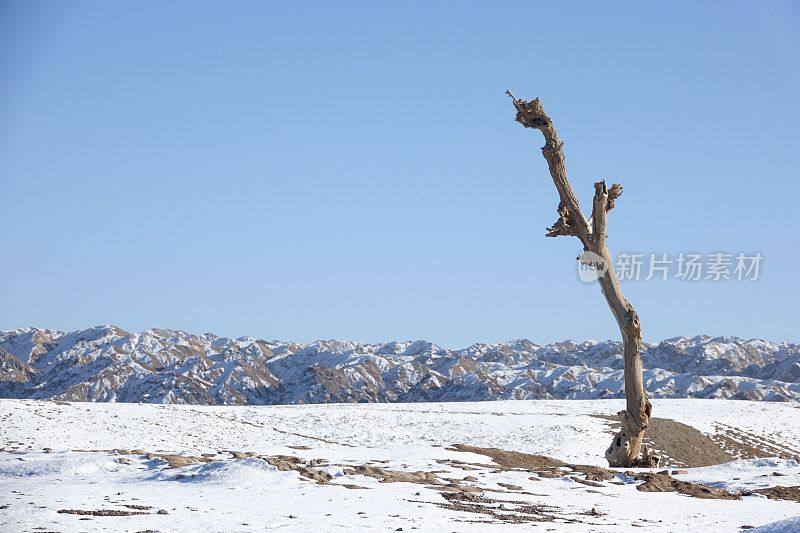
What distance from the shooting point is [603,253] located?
80.1ft

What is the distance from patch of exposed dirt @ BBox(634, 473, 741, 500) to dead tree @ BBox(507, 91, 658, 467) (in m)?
4.20

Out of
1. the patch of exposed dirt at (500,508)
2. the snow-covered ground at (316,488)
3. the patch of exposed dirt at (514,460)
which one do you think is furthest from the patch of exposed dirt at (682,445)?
the patch of exposed dirt at (500,508)

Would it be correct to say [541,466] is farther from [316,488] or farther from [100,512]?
[100,512]

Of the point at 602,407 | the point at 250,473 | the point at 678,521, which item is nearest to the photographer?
the point at 678,521

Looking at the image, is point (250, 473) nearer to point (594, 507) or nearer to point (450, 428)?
point (594, 507)

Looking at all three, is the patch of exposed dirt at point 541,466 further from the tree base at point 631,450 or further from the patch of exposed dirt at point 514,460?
the tree base at point 631,450

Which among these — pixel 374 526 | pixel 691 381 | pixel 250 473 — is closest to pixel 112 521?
pixel 374 526

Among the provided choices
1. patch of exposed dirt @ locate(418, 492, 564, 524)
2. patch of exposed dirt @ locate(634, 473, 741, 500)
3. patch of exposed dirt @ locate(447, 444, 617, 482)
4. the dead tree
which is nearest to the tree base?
the dead tree

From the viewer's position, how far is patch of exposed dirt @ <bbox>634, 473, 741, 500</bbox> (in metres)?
17.4

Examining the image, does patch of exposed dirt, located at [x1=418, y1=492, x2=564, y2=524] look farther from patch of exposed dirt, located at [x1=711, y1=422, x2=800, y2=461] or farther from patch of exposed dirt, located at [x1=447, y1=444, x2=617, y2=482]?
patch of exposed dirt, located at [x1=711, y1=422, x2=800, y2=461]

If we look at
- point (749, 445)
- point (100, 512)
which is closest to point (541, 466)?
point (100, 512)

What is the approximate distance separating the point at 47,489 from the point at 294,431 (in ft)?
76.4

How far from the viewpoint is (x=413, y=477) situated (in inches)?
731

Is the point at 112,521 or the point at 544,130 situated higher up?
the point at 544,130
